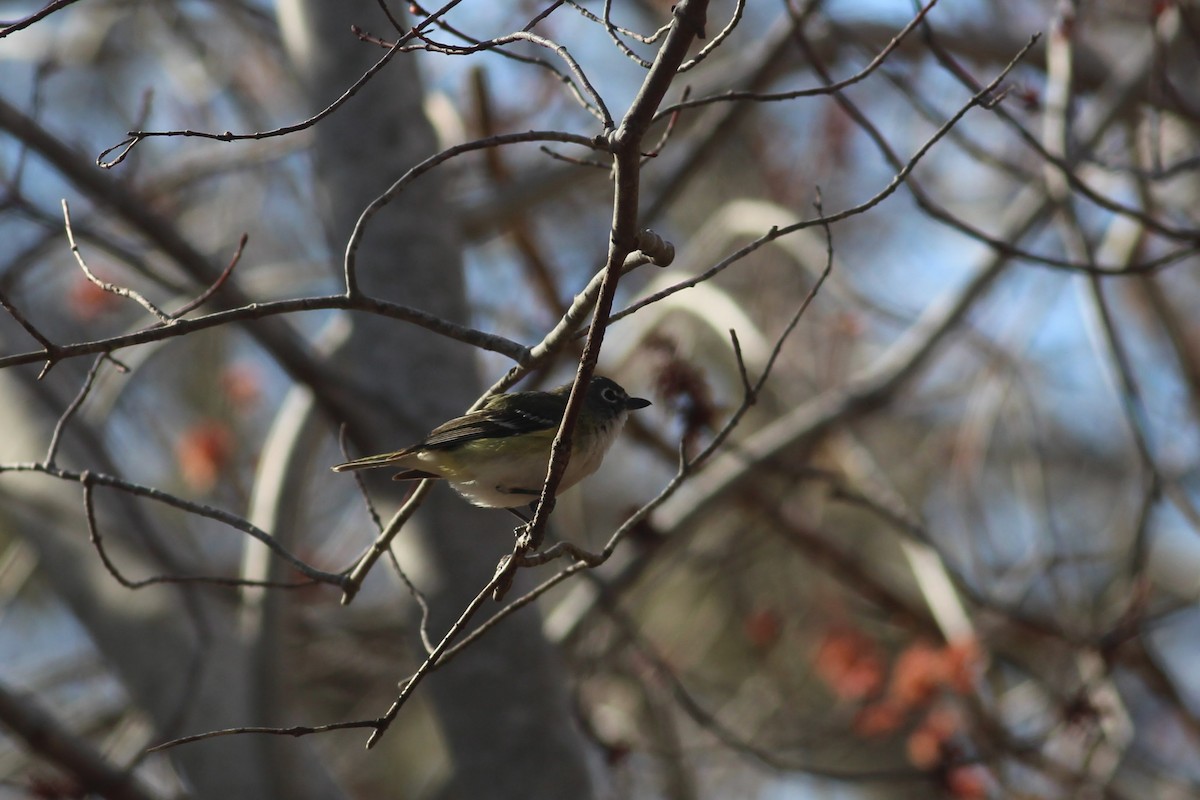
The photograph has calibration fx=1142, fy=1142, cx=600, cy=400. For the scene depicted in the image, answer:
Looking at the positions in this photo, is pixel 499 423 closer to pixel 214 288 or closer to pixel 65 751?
pixel 214 288

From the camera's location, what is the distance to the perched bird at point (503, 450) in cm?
323

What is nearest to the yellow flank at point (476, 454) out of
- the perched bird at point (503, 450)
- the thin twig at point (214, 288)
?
the perched bird at point (503, 450)

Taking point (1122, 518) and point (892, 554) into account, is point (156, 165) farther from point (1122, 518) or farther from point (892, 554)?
point (1122, 518)

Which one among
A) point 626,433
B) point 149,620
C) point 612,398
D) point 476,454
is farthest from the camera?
point 626,433

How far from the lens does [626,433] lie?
223 inches

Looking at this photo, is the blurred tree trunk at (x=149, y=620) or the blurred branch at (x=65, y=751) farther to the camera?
the blurred tree trunk at (x=149, y=620)

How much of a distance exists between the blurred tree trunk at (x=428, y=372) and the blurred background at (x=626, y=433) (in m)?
0.01

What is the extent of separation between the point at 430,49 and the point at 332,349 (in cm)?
281

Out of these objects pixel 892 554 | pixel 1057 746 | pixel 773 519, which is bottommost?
pixel 1057 746

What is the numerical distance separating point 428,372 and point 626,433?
1.53 m

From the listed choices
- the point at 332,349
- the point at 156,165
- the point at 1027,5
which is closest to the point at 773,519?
the point at 332,349

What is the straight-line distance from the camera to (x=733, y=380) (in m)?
7.79

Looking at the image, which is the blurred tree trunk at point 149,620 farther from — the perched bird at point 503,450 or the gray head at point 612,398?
the gray head at point 612,398

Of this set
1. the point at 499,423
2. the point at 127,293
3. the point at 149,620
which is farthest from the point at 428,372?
the point at 127,293
